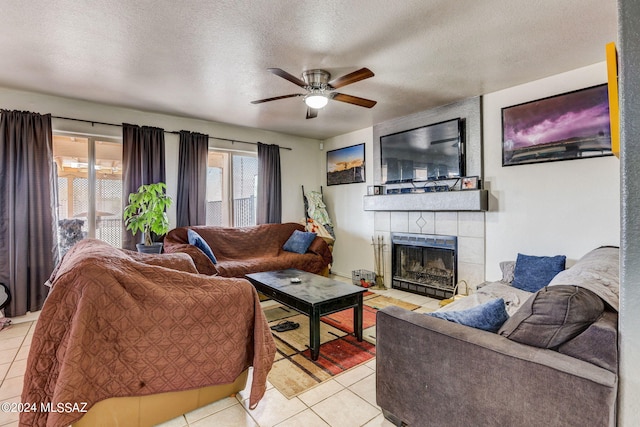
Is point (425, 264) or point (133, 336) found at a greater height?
point (133, 336)

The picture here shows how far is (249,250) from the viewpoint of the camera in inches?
182

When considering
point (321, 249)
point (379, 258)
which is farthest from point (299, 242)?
point (379, 258)

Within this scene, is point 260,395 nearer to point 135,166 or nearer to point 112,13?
point 112,13

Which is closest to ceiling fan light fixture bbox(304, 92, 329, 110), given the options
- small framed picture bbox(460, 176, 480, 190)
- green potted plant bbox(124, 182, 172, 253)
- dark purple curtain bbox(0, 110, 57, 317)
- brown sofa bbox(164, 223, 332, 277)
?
small framed picture bbox(460, 176, 480, 190)

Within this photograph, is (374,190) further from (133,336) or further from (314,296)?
(133,336)

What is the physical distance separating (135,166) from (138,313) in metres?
3.16

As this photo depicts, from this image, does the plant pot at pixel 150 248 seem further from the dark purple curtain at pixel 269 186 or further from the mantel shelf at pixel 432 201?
the mantel shelf at pixel 432 201

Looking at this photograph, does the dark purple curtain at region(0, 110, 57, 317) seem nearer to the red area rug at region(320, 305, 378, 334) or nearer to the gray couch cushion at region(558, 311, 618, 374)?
the red area rug at region(320, 305, 378, 334)

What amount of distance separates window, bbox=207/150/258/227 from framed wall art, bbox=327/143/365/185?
1439 millimetres

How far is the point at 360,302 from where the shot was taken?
9.08 feet

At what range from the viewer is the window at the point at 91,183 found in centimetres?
375

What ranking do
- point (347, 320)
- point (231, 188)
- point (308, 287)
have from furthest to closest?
point (231, 188) < point (347, 320) < point (308, 287)

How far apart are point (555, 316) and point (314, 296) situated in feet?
5.67

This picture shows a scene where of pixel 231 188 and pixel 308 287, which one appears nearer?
pixel 308 287
